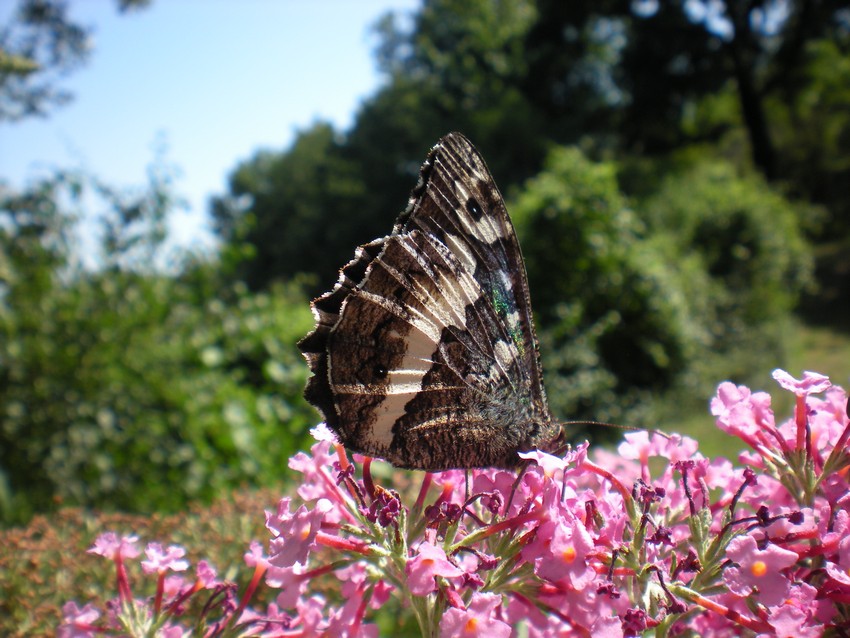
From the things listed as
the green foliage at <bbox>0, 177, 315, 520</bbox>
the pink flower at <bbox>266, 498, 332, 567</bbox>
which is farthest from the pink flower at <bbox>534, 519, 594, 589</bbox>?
the green foliage at <bbox>0, 177, 315, 520</bbox>

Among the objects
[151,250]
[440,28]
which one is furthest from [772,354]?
[440,28]

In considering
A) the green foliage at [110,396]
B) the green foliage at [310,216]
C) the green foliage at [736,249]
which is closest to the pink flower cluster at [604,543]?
the green foliage at [110,396]

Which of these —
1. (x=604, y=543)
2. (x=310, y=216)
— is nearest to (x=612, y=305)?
(x=604, y=543)

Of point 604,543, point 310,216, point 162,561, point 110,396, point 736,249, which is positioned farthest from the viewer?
point 310,216

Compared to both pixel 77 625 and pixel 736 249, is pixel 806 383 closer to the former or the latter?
pixel 77 625

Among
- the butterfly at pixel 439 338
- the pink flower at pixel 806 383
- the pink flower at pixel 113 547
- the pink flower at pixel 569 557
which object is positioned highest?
the butterfly at pixel 439 338

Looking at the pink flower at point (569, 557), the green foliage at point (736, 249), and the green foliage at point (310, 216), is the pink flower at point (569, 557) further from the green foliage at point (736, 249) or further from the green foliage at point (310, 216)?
the green foliage at point (310, 216)

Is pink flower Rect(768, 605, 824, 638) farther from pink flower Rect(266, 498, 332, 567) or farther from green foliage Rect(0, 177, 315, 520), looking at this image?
green foliage Rect(0, 177, 315, 520)

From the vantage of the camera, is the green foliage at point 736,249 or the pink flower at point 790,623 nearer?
the pink flower at point 790,623
